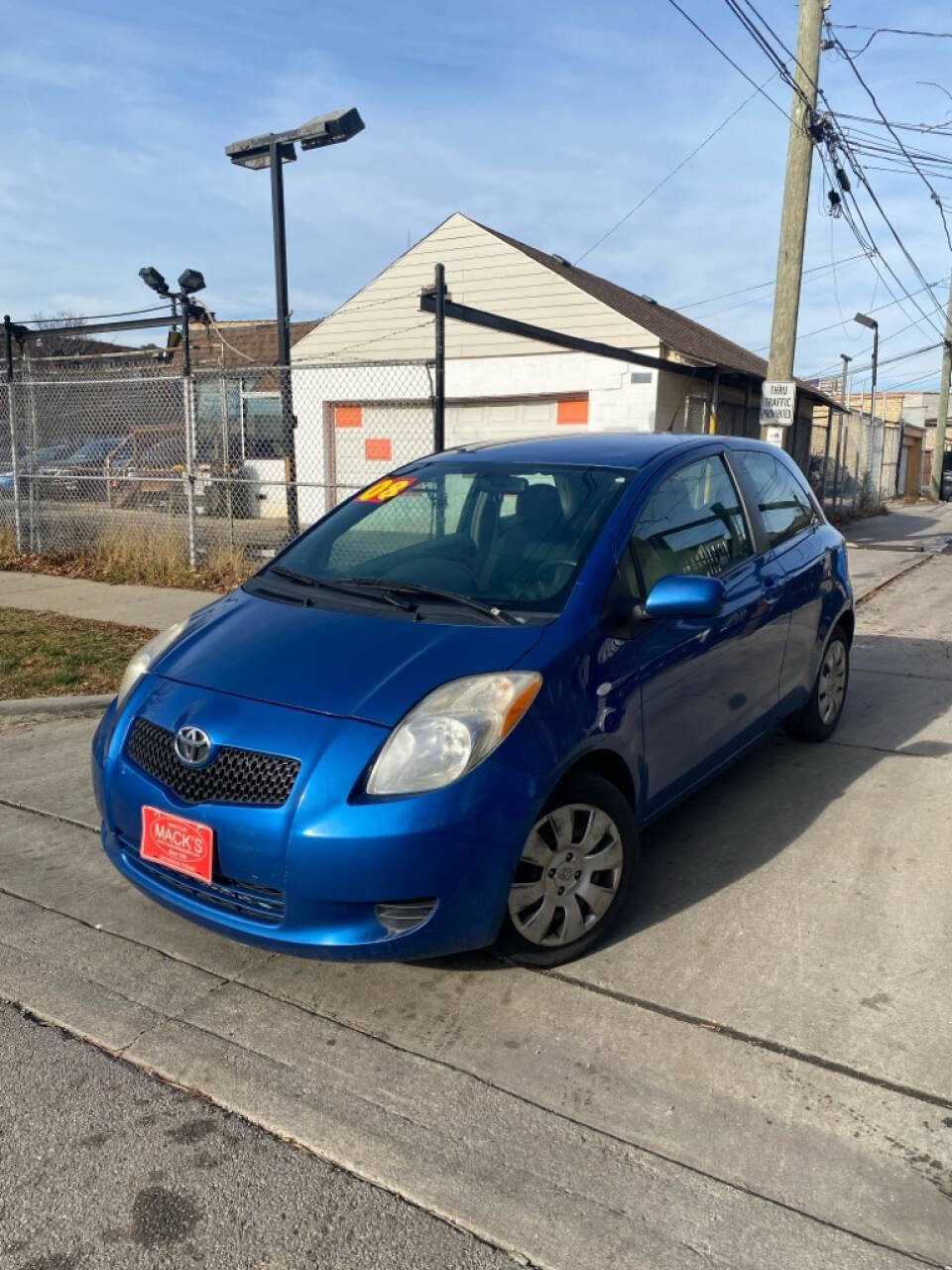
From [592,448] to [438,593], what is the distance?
3.74 ft

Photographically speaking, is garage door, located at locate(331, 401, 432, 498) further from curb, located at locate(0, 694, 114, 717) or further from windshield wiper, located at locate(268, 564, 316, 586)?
windshield wiper, located at locate(268, 564, 316, 586)

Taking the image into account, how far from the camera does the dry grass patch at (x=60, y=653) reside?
625cm

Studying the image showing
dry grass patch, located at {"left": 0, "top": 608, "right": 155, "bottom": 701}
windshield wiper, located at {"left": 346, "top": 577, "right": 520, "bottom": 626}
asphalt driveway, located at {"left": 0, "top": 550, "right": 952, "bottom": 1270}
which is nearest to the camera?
asphalt driveway, located at {"left": 0, "top": 550, "right": 952, "bottom": 1270}

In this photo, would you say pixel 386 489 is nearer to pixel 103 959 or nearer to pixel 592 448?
pixel 592 448

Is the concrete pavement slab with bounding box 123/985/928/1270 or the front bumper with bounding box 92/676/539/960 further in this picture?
the front bumper with bounding box 92/676/539/960

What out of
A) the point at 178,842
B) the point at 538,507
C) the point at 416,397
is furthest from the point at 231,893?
the point at 416,397

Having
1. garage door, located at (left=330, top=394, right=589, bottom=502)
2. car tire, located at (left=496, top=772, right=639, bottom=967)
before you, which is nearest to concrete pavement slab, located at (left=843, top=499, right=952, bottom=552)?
garage door, located at (left=330, top=394, right=589, bottom=502)

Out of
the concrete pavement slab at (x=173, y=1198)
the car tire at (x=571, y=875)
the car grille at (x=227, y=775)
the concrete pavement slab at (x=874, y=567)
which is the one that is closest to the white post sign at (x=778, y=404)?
the concrete pavement slab at (x=874, y=567)

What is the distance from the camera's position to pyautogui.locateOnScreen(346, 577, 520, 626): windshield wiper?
320 centimetres

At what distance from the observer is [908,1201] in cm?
220

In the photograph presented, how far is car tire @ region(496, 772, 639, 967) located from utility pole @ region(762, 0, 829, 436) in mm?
10002

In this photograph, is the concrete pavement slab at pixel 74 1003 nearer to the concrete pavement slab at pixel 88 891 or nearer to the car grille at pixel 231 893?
the concrete pavement slab at pixel 88 891

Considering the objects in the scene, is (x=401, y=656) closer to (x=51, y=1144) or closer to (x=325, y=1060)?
(x=325, y=1060)

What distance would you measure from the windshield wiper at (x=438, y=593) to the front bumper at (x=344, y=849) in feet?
2.04
